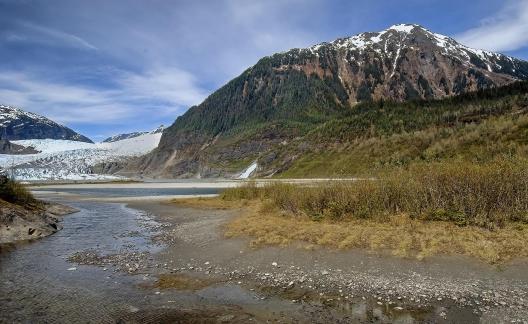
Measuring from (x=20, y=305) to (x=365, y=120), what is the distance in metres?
143

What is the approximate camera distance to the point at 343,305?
12.8 metres

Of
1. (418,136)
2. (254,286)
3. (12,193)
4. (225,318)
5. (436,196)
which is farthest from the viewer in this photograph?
(418,136)

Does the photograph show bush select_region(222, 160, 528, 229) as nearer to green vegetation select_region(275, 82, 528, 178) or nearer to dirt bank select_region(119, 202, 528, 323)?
dirt bank select_region(119, 202, 528, 323)

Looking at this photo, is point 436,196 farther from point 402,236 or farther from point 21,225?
point 21,225

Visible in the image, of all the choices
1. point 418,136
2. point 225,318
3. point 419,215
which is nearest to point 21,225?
point 225,318

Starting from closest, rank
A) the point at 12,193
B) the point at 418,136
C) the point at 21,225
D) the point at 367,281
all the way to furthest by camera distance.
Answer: the point at 367,281
the point at 21,225
the point at 12,193
the point at 418,136

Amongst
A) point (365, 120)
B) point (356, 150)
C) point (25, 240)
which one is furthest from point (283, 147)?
point (25, 240)

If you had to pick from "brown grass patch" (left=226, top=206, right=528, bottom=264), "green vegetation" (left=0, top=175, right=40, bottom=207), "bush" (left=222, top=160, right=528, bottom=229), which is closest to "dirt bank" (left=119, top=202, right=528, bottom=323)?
"brown grass patch" (left=226, top=206, right=528, bottom=264)

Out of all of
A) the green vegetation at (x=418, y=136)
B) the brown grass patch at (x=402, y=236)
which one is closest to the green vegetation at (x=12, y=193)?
the brown grass patch at (x=402, y=236)

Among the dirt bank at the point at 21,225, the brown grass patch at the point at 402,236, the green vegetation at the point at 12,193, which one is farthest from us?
the green vegetation at the point at 12,193

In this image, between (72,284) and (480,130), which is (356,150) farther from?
(72,284)

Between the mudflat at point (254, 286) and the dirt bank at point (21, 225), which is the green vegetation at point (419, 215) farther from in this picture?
the dirt bank at point (21, 225)

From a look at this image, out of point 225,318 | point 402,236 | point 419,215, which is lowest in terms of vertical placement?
point 225,318

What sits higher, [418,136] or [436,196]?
[418,136]
